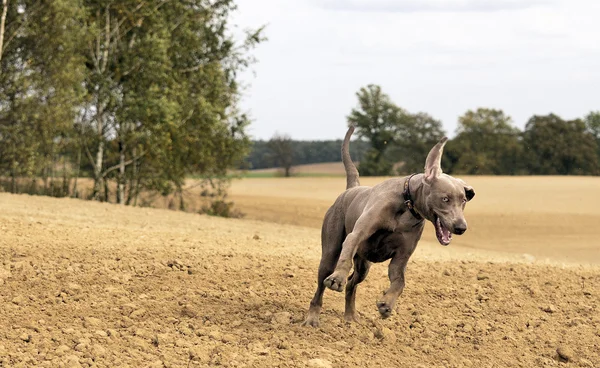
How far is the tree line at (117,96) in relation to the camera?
87.9 feet

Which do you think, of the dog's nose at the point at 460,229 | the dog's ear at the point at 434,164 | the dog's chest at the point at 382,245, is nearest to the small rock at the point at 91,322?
the dog's chest at the point at 382,245

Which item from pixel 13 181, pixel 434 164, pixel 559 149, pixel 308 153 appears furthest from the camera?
pixel 308 153

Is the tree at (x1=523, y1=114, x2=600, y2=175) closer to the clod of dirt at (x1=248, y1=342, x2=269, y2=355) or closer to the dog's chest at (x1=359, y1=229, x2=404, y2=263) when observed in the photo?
the dog's chest at (x1=359, y1=229, x2=404, y2=263)

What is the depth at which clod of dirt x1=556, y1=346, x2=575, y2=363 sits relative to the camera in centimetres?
806

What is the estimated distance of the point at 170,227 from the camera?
19781mm

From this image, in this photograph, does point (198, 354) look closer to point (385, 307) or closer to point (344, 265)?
point (344, 265)

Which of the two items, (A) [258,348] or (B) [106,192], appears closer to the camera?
(A) [258,348]

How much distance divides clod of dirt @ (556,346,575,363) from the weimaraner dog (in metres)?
2.34

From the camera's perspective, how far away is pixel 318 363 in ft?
22.4

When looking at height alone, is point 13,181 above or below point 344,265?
below

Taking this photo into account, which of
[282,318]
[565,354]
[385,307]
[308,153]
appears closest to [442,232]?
[385,307]

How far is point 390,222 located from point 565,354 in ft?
9.11

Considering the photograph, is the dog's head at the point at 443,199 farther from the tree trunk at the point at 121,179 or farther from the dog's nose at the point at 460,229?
the tree trunk at the point at 121,179

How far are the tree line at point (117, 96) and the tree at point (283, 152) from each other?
47.6 metres
